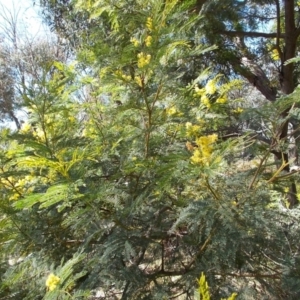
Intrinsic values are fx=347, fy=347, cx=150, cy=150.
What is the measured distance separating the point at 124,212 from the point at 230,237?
51 cm

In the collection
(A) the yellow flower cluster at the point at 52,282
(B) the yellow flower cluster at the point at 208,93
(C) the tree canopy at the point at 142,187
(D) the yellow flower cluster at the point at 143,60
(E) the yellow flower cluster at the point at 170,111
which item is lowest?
(A) the yellow flower cluster at the point at 52,282

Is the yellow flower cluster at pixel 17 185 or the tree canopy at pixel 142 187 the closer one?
the tree canopy at pixel 142 187

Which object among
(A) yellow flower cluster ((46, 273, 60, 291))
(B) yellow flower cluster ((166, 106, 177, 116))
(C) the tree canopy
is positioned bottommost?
(A) yellow flower cluster ((46, 273, 60, 291))

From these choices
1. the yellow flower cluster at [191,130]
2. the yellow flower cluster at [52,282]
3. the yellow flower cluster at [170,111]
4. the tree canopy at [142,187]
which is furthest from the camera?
the yellow flower cluster at [170,111]

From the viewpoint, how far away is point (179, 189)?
6.57 ft

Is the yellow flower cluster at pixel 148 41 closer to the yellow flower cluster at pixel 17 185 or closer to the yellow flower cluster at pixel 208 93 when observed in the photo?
the yellow flower cluster at pixel 208 93

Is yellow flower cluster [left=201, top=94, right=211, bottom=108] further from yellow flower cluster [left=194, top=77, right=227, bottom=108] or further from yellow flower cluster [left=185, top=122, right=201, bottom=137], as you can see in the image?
yellow flower cluster [left=185, top=122, right=201, bottom=137]

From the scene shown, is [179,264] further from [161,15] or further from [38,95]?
[161,15]

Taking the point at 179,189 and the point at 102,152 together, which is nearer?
the point at 102,152

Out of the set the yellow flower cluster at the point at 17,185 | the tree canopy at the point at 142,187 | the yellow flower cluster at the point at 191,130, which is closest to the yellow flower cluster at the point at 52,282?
the tree canopy at the point at 142,187

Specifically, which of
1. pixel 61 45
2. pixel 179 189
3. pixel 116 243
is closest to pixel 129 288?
pixel 116 243

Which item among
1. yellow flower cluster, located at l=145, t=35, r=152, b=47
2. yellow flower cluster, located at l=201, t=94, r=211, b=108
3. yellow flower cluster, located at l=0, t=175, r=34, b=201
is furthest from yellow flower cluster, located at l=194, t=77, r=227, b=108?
yellow flower cluster, located at l=0, t=175, r=34, b=201

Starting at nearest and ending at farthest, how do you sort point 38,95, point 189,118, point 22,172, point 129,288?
point 38,95 → point 22,172 → point 129,288 → point 189,118

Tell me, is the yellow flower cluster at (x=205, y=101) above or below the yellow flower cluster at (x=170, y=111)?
above
